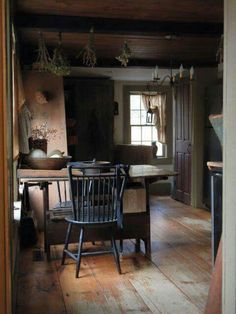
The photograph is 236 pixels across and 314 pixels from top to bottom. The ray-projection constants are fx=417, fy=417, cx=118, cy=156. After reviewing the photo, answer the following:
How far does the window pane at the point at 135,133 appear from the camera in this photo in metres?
8.31

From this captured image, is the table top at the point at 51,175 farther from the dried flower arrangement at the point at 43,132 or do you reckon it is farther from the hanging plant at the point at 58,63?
the dried flower arrangement at the point at 43,132

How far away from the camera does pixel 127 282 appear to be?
331cm

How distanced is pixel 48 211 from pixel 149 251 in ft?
3.44

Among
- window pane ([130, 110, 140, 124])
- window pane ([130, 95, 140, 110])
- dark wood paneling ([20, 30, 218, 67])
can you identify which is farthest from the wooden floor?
window pane ([130, 95, 140, 110])

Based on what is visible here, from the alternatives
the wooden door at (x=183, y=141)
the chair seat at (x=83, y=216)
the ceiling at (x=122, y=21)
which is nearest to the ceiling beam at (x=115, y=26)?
the ceiling at (x=122, y=21)

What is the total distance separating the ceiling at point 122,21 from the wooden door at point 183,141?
1444 mm

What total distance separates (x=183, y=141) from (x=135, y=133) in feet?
4.95

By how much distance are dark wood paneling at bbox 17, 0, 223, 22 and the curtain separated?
3985 mm

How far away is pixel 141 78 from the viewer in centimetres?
798

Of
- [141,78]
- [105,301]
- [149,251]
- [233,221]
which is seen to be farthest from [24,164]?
[141,78]

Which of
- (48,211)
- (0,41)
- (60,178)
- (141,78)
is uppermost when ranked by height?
(141,78)

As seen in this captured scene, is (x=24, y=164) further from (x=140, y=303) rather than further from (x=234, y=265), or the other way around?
(x=234, y=265)

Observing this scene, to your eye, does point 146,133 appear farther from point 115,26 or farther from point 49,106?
point 115,26

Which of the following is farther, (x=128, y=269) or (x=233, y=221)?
(x=128, y=269)
